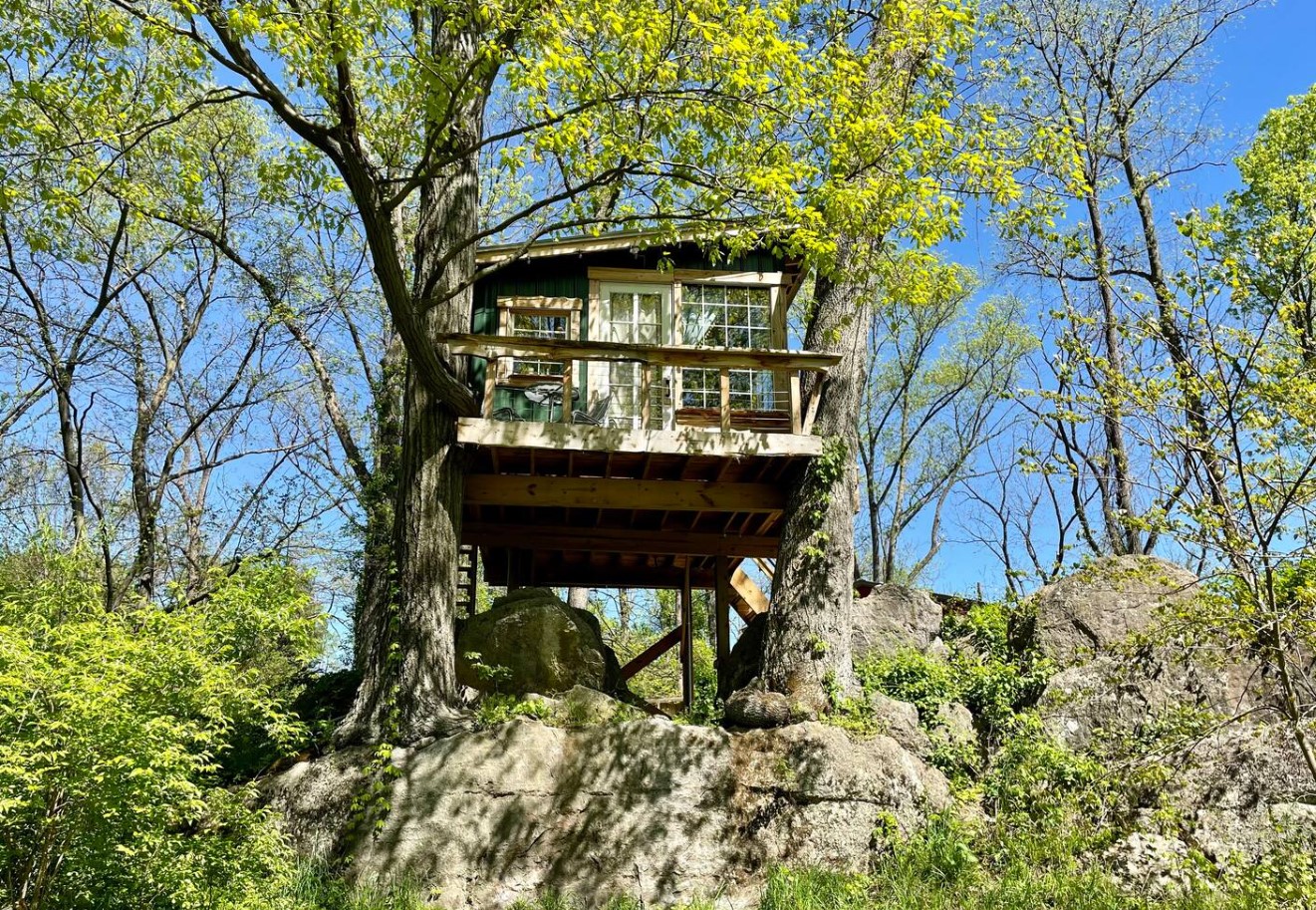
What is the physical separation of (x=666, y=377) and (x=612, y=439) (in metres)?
2.32

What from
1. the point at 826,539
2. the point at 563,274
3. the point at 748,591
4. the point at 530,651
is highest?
the point at 563,274

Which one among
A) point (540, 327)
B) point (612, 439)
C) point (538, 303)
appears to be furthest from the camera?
point (540, 327)

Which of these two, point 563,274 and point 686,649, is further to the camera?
point 686,649

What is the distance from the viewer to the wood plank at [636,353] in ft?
31.1

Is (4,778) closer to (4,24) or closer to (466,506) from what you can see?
(466,506)

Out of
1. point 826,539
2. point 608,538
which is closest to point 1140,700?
point 826,539

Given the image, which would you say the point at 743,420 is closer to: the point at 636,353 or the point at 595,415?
the point at 595,415

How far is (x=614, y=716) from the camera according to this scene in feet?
29.4

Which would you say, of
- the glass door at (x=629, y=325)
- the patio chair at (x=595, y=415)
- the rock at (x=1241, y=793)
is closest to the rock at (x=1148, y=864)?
the rock at (x=1241, y=793)

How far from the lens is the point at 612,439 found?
32.4 feet

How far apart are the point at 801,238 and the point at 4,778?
22.3ft

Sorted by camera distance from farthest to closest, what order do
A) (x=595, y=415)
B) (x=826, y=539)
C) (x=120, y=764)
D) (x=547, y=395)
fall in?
1. (x=547, y=395)
2. (x=595, y=415)
3. (x=826, y=539)
4. (x=120, y=764)

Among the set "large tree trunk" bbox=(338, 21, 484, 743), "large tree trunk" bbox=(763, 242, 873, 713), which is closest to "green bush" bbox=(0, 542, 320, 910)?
"large tree trunk" bbox=(338, 21, 484, 743)

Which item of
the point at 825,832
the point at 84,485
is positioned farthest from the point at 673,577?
the point at 84,485
